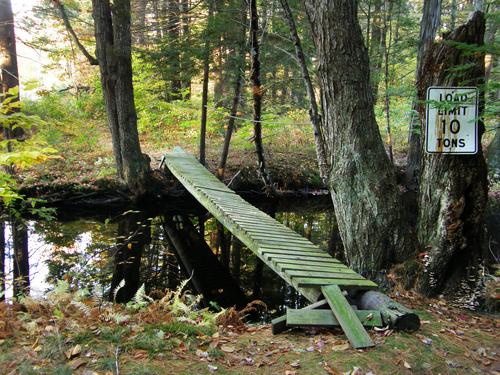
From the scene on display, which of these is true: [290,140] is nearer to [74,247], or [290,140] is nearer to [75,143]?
[75,143]

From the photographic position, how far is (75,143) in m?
14.0

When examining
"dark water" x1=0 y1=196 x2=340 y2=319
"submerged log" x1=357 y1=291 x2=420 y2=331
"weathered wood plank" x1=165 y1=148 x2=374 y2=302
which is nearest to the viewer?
"submerged log" x1=357 y1=291 x2=420 y2=331

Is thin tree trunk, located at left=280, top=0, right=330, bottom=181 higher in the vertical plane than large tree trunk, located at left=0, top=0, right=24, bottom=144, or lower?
lower

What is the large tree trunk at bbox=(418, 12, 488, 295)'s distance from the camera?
3.90 meters

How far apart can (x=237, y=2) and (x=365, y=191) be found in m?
8.60

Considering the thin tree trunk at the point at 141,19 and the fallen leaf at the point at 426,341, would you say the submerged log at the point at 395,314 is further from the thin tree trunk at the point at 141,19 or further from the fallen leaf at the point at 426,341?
the thin tree trunk at the point at 141,19

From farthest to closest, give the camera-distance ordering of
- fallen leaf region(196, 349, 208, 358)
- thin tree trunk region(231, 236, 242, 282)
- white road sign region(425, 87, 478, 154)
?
thin tree trunk region(231, 236, 242, 282)
white road sign region(425, 87, 478, 154)
fallen leaf region(196, 349, 208, 358)

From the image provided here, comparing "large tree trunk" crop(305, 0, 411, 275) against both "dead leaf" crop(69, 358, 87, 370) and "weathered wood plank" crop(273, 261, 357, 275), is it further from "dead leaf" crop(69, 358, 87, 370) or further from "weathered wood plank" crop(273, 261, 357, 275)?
"dead leaf" crop(69, 358, 87, 370)

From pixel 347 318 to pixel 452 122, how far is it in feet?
7.27

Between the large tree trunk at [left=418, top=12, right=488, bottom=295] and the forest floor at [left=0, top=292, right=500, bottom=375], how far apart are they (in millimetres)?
647

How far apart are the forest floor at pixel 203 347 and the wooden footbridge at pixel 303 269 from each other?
0.14 meters

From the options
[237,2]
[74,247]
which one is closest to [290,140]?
[237,2]

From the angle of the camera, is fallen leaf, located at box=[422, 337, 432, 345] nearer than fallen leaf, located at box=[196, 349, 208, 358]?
No

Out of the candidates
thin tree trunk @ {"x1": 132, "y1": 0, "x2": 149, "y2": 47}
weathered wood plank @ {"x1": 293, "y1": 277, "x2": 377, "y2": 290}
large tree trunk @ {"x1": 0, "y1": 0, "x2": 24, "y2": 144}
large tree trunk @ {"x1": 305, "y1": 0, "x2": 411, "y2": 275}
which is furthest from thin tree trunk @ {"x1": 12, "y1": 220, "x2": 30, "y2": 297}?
thin tree trunk @ {"x1": 132, "y1": 0, "x2": 149, "y2": 47}
